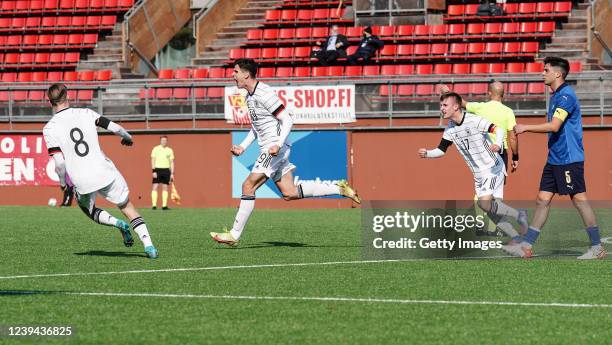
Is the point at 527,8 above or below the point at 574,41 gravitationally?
above

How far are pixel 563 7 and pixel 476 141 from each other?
751 inches

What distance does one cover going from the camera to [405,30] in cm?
3241

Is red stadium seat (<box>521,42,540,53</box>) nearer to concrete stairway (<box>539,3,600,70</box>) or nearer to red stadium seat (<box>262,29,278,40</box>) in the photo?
concrete stairway (<box>539,3,600,70</box>)

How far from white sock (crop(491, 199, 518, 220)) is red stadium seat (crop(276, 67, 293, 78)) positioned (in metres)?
18.1

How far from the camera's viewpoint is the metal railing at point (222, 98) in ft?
86.2

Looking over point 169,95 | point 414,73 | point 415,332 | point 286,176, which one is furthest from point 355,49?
point 415,332

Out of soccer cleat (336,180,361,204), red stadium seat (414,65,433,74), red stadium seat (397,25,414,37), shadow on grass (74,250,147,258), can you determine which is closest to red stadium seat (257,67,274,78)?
red stadium seat (397,25,414,37)

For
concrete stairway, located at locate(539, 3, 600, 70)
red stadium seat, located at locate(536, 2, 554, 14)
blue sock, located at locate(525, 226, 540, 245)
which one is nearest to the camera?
blue sock, located at locate(525, 226, 540, 245)

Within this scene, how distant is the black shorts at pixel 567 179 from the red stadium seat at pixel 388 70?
1853 cm

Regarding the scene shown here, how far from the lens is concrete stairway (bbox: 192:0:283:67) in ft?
114

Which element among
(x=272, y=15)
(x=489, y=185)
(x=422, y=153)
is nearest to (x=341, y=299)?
(x=422, y=153)

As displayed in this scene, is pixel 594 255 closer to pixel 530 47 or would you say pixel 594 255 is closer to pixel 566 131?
pixel 566 131

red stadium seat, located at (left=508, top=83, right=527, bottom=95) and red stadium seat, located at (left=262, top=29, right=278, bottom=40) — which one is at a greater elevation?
red stadium seat, located at (left=262, top=29, right=278, bottom=40)

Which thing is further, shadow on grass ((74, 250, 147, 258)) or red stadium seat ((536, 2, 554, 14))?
red stadium seat ((536, 2, 554, 14))
